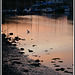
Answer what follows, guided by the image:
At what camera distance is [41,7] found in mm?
107062

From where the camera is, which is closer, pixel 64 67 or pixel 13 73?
pixel 13 73

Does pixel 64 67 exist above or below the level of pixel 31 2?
below

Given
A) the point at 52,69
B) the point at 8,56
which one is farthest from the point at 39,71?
the point at 8,56

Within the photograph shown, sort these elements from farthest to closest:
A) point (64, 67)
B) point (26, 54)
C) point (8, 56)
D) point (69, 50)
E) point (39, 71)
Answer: point (69, 50) < point (26, 54) < point (8, 56) < point (64, 67) < point (39, 71)

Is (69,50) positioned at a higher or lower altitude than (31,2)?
lower

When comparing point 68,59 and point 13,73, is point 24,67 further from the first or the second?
point 68,59

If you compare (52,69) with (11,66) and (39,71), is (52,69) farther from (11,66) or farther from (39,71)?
(11,66)

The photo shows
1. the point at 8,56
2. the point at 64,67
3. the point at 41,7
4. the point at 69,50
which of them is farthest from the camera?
the point at 41,7

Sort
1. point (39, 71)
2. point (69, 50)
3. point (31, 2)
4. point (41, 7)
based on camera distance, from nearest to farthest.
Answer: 1. point (39, 71)
2. point (69, 50)
3. point (41, 7)
4. point (31, 2)

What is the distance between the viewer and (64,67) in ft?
41.6

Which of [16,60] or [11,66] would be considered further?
[16,60]

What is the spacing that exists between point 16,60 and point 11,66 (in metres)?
1.61

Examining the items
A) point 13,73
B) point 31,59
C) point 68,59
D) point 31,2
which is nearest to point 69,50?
point 68,59

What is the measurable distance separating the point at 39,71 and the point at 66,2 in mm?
106989
